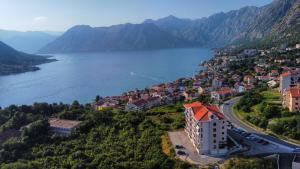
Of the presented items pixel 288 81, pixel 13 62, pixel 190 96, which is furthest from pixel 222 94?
pixel 13 62

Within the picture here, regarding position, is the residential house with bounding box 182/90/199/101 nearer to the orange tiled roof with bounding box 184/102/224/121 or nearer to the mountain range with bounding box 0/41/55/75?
the orange tiled roof with bounding box 184/102/224/121

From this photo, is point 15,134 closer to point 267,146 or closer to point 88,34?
point 267,146

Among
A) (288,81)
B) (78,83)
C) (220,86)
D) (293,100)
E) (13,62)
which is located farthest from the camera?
(13,62)

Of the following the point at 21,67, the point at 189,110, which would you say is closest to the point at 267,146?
the point at 189,110

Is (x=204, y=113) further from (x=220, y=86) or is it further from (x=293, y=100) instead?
(x=220, y=86)

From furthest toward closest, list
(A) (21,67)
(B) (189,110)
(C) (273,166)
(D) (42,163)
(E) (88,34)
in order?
(E) (88,34)
(A) (21,67)
(B) (189,110)
(D) (42,163)
(C) (273,166)

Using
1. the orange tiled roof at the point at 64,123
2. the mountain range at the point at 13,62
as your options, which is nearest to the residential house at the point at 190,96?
the orange tiled roof at the point at 64,123

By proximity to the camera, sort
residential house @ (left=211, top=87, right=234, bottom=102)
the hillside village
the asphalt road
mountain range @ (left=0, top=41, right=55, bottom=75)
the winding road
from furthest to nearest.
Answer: mountain range @ (left=0, top=41, right=55, bottom=75), the hillside village, residential house @ (left=211, top=87, right=234, bottom=102), the asphalt road, the winding road

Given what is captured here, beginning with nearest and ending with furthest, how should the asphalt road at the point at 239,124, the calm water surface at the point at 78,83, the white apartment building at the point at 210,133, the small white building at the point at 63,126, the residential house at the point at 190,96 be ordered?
the white apartment building at the point at 210,133 → the asphalt road at the point at 239,124 → the small white building at the point at 63,126 → the residential house at the point at 190,96 → the calm water surface at the point at 78,83

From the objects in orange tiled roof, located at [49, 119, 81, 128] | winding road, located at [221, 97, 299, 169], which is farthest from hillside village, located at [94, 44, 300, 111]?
orange tiled roof, located at [49, 119, 81, 128]

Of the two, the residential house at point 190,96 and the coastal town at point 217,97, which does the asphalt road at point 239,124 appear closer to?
the coastal town at point 217,97

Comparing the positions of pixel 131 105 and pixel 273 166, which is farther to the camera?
pixel 131 105
